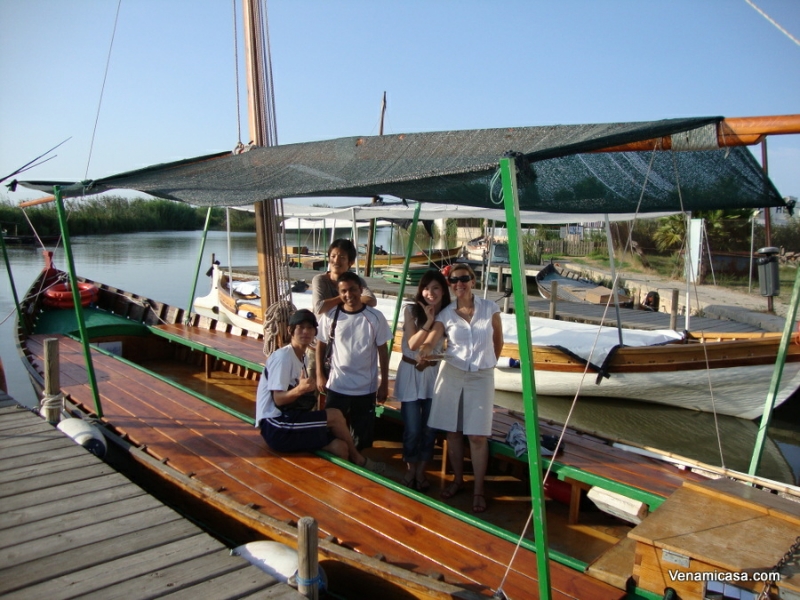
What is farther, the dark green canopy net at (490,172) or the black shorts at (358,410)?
the black shorts at (358,410)

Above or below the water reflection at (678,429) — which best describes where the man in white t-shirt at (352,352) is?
above

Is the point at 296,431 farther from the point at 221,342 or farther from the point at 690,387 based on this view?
the point at 690,387

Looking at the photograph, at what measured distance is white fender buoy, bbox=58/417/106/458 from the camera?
4293 millimetres

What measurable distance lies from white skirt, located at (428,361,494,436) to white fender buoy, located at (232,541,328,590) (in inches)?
50.7

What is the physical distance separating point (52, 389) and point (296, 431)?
233 centimetres

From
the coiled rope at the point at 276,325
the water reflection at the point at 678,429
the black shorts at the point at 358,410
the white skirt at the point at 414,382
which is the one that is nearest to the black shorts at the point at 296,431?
the black shorts at the point at 358,410

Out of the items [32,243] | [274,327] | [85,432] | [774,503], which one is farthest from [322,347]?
[32,243]

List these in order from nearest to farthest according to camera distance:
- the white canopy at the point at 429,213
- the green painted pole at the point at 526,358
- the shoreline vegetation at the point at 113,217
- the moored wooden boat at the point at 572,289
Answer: the green painted pole at the point at 526,358, the white canopy at the point at 429,213, the moored wooden boat at the point at 572,289, the shoreline vegetation at the point at 113,217

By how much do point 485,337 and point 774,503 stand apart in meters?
1.75

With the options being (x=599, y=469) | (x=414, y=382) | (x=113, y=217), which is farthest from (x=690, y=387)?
(x=113, y=217)

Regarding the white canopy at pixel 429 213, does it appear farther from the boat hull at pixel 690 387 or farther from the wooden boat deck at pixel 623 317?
the boat hull at pixel 690 387

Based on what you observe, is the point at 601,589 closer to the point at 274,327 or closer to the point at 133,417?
the point at 274,327

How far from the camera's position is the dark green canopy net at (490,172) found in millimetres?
2773

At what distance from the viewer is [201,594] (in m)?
2.61
